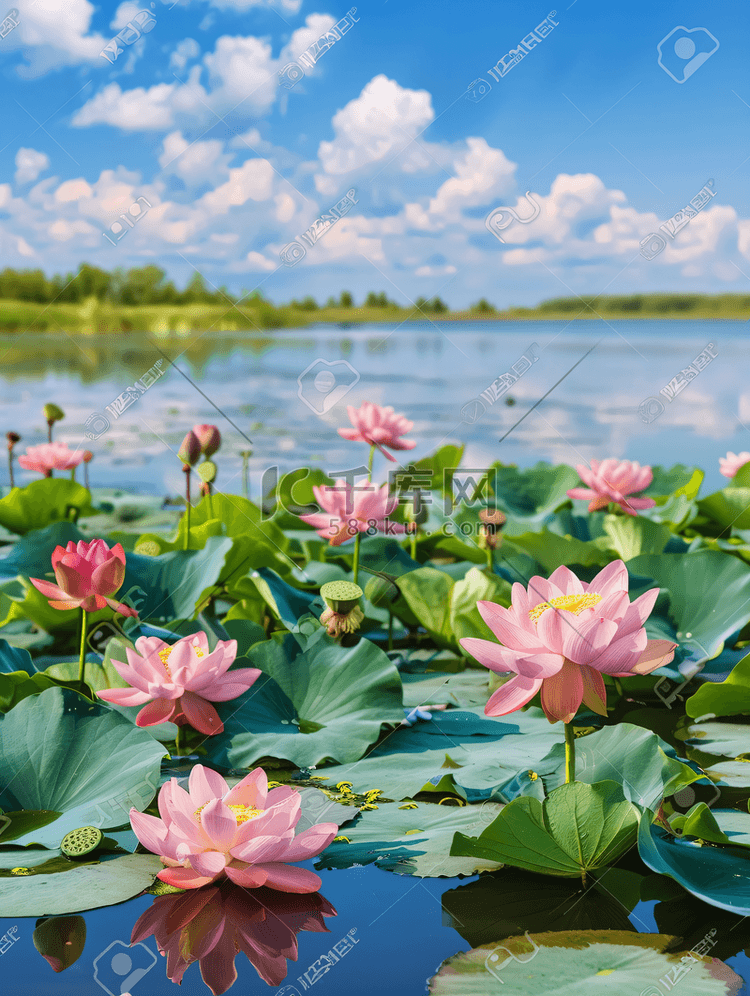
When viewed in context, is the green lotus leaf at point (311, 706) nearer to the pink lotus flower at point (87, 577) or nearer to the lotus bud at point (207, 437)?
the pink lotus flower at point (87, 577)

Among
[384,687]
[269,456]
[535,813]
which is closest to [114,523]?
[269,456]

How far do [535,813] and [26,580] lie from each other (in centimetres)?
150

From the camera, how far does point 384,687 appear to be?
147cm

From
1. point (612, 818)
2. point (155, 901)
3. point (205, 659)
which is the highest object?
point (205, 659)

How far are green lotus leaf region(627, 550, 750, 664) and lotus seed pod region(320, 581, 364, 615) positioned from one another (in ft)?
2.37

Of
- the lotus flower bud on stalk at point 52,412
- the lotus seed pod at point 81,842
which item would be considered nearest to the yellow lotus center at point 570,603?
the lotus seed pod at point 81,842

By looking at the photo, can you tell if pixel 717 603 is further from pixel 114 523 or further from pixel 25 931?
pixel 114 523

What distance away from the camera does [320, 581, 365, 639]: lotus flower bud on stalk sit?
1.57 m

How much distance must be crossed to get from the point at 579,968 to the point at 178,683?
0.73 m

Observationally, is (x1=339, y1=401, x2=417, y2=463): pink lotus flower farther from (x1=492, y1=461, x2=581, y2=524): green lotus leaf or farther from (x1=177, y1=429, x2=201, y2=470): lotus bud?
(x1=492, y1=461, x2=581, y2=524): green lotus leaf

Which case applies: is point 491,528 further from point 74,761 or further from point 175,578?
point 74,761

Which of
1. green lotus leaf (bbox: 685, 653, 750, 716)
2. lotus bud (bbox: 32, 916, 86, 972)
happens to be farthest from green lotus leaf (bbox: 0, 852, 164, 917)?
green lotus leaf (bbox: 685, 653, 750, 716)

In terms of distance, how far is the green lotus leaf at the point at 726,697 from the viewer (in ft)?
4.74

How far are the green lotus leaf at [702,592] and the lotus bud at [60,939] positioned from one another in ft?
4.29
